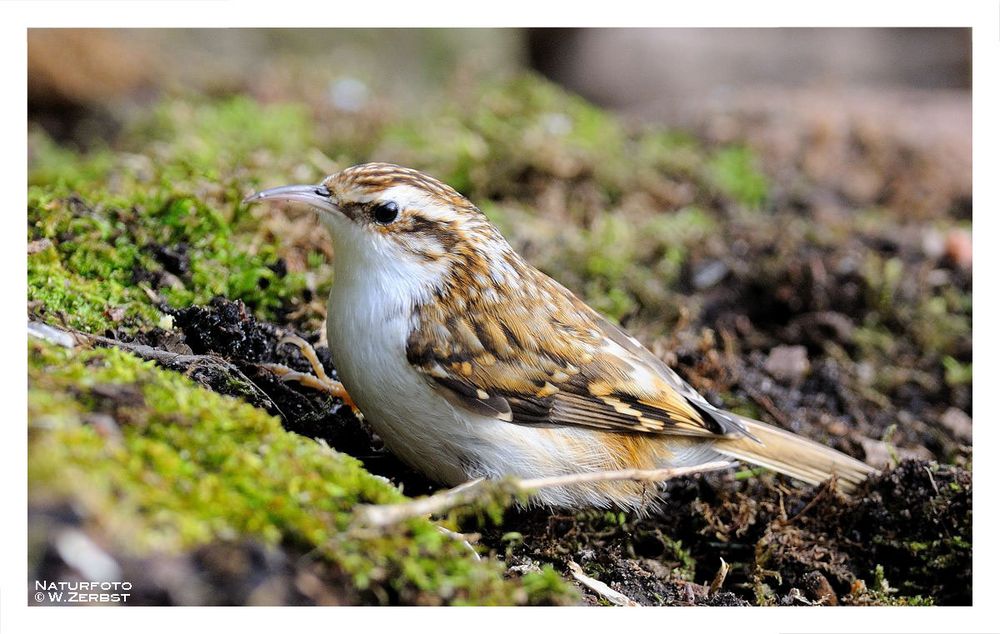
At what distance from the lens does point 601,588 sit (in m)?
3.36

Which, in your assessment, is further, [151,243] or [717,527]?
[151,243]

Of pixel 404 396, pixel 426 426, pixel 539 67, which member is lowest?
pixel 426 426

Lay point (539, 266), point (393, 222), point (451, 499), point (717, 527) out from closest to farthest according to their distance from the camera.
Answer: point (451, 499)
point (393, 222)
point (717, 527)
point (539, 266)

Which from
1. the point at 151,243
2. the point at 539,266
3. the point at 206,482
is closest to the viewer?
the point at 206,482

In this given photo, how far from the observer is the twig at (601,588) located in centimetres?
332

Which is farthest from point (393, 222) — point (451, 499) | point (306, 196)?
point (451, 499)

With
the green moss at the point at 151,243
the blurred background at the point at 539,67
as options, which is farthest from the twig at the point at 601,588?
the blurred background at the point at 539,67

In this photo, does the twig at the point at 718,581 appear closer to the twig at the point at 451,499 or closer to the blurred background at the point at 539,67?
the twig at the point at 451,499

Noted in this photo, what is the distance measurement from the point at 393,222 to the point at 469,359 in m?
0.57

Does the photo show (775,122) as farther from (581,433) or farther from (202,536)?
(202,536)

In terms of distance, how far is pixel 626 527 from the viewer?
155 inches

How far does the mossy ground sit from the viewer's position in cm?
258

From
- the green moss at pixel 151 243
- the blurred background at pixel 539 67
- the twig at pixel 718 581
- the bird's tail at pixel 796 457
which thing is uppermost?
the blurred background at pixel 539 67

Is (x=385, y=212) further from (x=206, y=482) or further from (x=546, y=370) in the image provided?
(x=206, y=482)
